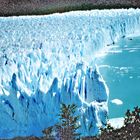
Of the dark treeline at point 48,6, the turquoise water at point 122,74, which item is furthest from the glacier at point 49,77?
the dark treeline at point 48,6

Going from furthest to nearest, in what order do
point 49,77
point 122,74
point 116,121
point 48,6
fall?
point 48,6 < point 122,74 < point 49,77 < point 116,121

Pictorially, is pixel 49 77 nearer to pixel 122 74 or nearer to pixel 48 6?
pixel 122 74

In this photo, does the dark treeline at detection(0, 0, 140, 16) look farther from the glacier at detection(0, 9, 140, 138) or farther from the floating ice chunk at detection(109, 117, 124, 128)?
the floating ice chunk at detection(109, 117, 124, 128)

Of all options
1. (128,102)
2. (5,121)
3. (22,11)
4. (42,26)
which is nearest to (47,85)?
(5,121)

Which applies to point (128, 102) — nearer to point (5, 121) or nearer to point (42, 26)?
point (5, 121)

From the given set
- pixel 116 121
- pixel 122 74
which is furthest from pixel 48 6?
pixel 116 121

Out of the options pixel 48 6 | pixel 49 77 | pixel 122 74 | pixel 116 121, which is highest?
pixel 48 6
